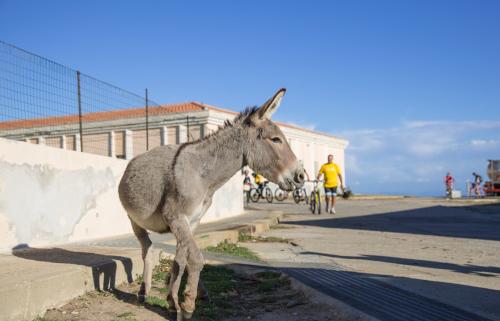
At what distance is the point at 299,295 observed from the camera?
472cm

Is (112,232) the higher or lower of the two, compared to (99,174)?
lower

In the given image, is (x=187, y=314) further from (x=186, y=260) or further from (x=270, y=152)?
(x=270, y=152)

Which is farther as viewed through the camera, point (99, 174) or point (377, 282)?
point (99, 174)

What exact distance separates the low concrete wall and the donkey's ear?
4.33 m

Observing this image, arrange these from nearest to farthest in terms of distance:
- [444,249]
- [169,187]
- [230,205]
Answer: [169,187] < [444,249] < [230,205]

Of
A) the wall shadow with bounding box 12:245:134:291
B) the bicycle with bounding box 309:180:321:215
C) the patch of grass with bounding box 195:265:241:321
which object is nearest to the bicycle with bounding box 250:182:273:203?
the bicycle with bounding box 309:180:321:215

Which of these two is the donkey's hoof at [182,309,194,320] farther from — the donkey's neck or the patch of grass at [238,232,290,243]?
the patch of grass at [238,232,290,243]

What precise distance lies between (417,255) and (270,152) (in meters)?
5.04

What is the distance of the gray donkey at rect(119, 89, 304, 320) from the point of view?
11.7 ft

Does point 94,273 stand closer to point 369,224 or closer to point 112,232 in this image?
point 112,232

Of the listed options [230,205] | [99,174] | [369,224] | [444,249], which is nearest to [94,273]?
[99,174]

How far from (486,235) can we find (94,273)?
365 inches

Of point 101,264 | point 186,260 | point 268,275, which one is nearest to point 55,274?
point 101,264

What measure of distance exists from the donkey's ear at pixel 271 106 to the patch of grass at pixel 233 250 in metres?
3.60
